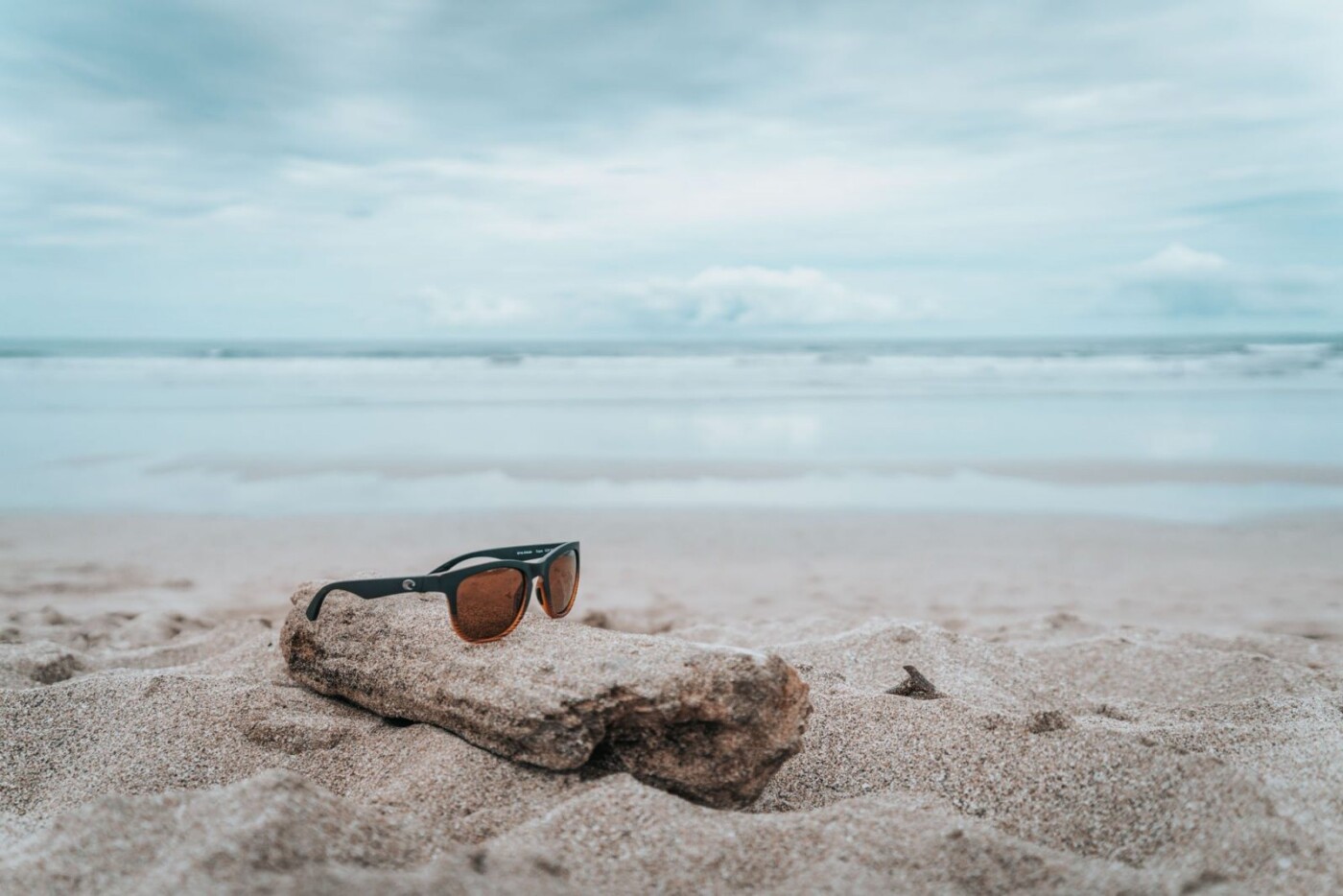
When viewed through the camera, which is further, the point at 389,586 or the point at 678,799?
the point at 389,586

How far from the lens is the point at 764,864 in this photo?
5.90 feet

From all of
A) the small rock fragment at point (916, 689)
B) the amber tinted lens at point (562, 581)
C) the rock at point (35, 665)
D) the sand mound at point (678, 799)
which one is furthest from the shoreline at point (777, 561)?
the amber tinted lens at point (562, 581)

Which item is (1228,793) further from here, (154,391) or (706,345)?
(706,345)

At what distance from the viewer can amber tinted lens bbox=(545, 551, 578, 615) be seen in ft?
8.86

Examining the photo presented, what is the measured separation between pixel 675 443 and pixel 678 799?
10.5m

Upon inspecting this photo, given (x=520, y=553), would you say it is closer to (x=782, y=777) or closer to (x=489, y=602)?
(x=489, y=602)

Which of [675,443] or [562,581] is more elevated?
[562,581]

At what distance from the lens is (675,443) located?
12453mm

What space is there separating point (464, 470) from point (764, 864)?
900 centimetres

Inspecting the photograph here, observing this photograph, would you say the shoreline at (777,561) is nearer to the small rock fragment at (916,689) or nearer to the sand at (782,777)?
the sand at (782,777)

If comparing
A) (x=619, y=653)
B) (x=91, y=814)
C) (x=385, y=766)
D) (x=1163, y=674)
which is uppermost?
(x=619, y=653)

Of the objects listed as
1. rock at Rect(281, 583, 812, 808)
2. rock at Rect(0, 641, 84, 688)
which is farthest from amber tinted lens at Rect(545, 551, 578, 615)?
rock at Rect(0, 641, 84, 688)

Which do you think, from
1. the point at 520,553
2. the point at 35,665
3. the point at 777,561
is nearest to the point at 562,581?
the point at 520,553

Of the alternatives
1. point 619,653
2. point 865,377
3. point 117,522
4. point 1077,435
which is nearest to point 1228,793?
point 619,653
